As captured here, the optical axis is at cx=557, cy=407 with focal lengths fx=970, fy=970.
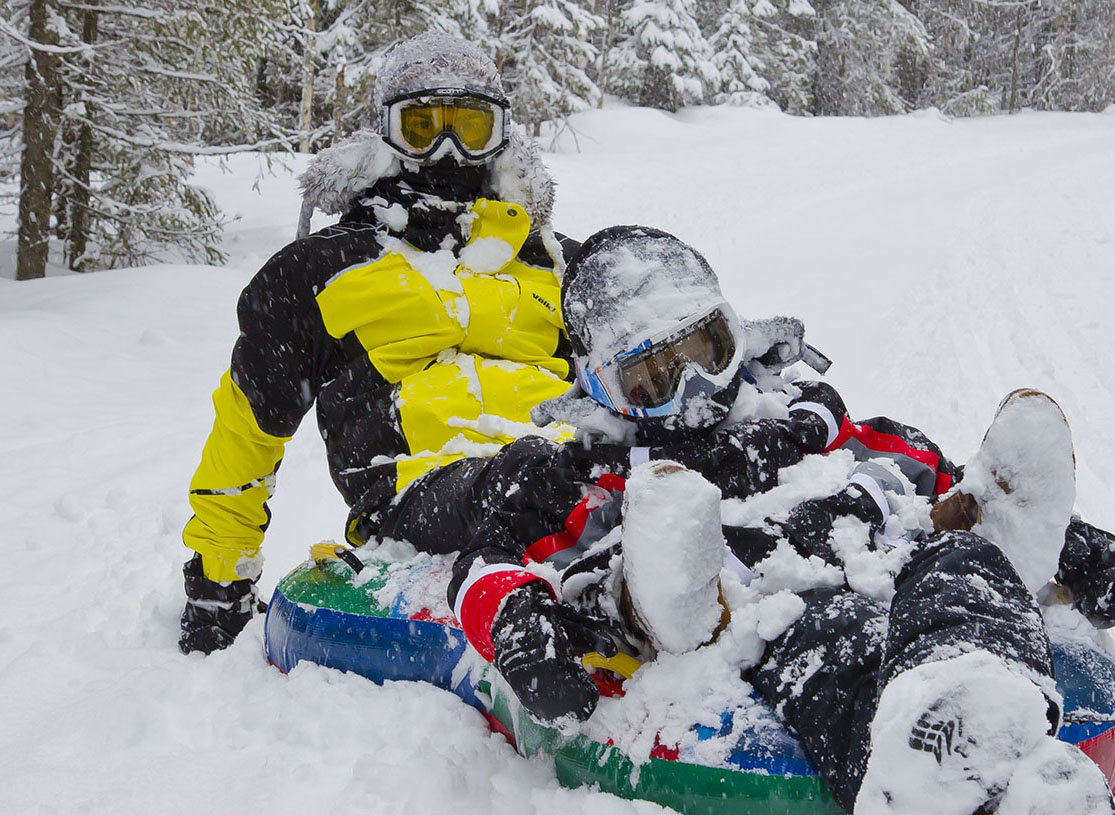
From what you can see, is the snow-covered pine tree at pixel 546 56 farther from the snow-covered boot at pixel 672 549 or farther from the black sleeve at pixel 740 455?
the snow-covered boot at pixel 672 549

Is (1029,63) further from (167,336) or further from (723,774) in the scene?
(723,774)

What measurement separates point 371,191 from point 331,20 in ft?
50.3

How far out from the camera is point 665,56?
1977 centimetres

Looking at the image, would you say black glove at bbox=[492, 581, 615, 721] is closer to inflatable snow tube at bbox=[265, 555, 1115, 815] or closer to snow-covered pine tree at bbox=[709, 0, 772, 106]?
inflatable snow tube at bbox=[265, 555, 1115, 815]

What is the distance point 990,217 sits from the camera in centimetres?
1007

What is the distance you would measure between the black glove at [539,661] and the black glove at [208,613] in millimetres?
1386

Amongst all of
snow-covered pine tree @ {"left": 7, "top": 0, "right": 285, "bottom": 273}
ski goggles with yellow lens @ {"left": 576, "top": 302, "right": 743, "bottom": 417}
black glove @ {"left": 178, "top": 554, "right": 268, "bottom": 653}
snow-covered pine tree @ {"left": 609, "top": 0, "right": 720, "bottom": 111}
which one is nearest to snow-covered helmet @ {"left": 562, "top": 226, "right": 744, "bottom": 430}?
ski goggles with yellow lens @ {"left": 576, "top": 302, "right": 743, "bottom": 417}

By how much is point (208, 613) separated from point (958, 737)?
2.25m

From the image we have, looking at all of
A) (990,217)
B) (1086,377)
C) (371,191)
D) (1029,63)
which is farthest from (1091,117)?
(371,191)

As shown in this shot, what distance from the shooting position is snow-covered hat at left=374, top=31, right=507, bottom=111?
3.01m

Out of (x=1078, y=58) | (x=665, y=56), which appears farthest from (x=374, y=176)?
(x=1078, y=58)

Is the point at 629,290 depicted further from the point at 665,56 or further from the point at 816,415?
the point at 665,56

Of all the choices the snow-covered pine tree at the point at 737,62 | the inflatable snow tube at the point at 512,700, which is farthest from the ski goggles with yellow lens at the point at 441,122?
the snow-covered pine tree at the point at 737,62

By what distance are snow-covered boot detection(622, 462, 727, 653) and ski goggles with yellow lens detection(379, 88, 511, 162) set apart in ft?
5.38
